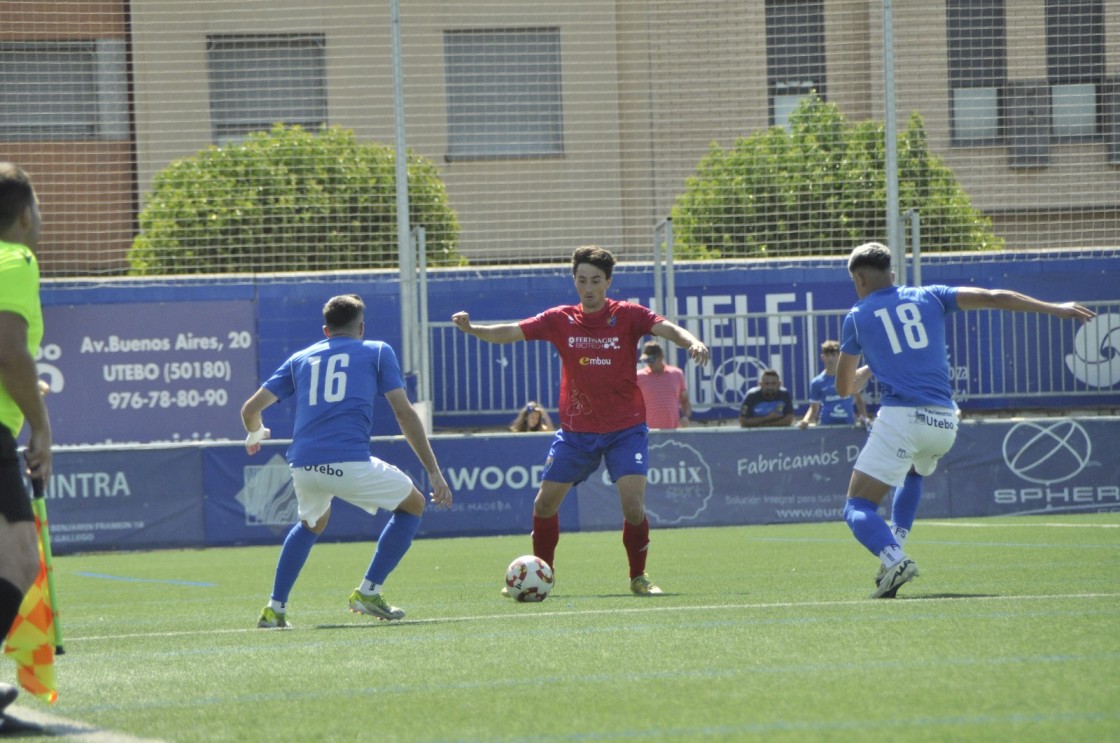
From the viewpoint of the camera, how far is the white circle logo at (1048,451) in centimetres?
1669

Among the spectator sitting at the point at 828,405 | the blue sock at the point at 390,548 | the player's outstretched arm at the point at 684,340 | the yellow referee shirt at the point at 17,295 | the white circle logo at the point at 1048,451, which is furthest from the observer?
the spectator sitting at the point at 828,405

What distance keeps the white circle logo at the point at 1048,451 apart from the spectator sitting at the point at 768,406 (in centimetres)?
253

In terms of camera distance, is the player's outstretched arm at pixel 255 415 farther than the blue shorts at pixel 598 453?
No

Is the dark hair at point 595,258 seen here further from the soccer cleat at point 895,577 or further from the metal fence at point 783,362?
the metal fence at point 783,362

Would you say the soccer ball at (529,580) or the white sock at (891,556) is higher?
the white sock at (891,556)

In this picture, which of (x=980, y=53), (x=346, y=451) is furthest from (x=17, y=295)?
(x=980, y=53)

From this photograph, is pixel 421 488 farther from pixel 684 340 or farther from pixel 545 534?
pixel 684 340

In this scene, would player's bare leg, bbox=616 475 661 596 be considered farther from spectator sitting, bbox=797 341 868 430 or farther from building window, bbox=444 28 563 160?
building window, bbox=444 28 563 160

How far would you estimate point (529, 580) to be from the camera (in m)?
8.59

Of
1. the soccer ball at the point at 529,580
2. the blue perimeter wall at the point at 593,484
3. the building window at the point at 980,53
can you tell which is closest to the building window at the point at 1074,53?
the building window at the point at 980,53


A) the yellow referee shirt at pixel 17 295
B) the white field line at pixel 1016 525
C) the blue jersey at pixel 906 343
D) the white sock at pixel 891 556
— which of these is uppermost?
the yellow referee shirt at pixel 17 295

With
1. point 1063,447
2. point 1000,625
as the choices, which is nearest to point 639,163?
point 1063,447

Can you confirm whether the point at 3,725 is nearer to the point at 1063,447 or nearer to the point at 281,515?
the point at 281,515

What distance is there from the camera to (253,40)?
22844 millimetres
